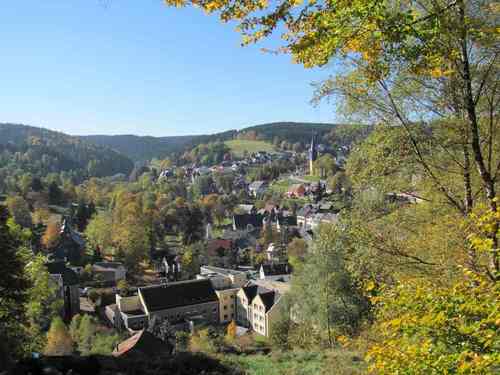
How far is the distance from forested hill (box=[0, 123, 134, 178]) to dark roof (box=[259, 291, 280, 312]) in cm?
8467

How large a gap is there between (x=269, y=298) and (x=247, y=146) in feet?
462

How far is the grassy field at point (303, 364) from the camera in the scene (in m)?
10.1

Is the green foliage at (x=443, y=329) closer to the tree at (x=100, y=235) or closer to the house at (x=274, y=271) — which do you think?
the house at (x=274, y=271)

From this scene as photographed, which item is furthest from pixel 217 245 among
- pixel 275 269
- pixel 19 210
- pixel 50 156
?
pixel 50 156

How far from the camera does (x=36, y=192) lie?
6975 centimetres

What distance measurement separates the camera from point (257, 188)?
333 feet

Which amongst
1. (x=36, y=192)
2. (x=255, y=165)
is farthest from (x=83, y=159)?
(x=36, y=192)

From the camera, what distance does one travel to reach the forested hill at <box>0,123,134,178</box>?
12075 centimetres

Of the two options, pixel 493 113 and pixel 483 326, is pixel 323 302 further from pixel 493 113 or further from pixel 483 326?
pixel 483 326

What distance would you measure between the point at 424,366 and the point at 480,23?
391 cm

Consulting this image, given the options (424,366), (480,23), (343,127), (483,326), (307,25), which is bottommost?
(424,366)

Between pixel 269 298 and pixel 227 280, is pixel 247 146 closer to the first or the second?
pixel 227 280

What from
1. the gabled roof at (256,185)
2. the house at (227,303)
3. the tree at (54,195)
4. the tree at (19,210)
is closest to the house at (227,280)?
the house at (227,303)

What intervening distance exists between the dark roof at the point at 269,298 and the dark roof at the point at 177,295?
372 cm
